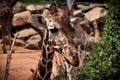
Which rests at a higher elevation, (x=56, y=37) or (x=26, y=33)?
(x=56, y=37)

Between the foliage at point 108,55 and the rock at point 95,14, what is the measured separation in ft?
21.5

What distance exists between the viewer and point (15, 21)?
42.8 feet

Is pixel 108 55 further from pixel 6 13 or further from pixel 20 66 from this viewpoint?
pixel 6 13

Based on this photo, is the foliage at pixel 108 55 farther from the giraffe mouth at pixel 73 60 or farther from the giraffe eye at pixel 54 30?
the giraffe mouth at pixel 73 60

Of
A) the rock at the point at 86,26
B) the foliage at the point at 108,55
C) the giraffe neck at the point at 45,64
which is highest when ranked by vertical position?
the giraffe neck at the point at 45,64

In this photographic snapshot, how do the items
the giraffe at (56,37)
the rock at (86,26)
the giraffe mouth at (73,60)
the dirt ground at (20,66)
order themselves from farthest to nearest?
the rock at (86,26), the dirt ground at (20,66), the giraffe at (56,37), the giraffe mouth at (73,60)

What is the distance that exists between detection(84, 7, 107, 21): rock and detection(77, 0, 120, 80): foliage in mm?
6548

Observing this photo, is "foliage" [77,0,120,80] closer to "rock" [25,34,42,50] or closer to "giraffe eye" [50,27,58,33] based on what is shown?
"giraffe eye" [50,27,58,33]

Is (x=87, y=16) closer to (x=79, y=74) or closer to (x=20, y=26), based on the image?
(x=20, y=26)

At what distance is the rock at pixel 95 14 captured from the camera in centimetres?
1271

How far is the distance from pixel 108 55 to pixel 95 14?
7.16 meters

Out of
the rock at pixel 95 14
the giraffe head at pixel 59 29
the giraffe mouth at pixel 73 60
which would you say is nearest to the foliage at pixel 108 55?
the giraffe head at pixel 59 29

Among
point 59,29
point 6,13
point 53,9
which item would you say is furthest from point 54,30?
point 6,13

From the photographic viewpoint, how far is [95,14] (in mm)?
12938
